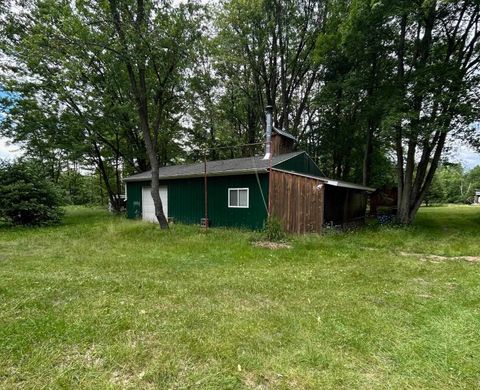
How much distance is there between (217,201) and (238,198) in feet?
3.74

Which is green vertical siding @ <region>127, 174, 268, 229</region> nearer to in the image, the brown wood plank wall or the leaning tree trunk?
the brown wood plank wall

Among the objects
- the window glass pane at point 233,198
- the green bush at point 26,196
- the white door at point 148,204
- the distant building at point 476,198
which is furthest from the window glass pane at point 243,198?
the distant building at point 476,198

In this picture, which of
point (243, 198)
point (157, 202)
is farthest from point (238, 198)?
point (157, 202)

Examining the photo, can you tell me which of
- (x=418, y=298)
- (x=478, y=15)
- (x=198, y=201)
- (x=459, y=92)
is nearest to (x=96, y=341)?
(x=418, y=298)

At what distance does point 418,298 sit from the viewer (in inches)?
157

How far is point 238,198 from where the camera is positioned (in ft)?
36.4

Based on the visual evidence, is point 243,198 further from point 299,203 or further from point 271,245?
point 271,245

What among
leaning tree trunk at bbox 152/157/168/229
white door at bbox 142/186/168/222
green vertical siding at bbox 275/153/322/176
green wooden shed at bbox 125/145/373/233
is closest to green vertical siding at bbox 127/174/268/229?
green wooden shed at bbox 125/145/373/233

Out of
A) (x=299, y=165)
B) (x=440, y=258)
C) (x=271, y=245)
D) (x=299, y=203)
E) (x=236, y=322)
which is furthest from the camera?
(x=299, y=165)

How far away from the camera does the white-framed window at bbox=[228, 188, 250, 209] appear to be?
428 inches

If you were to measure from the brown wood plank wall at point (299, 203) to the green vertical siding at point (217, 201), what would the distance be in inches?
34.7

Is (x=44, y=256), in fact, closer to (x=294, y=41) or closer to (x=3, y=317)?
(x=3, y=317)

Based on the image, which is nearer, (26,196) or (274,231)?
(274,231)

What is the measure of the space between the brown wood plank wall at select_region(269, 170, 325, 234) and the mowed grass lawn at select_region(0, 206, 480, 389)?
317cm
